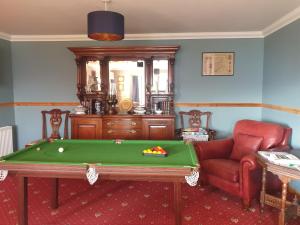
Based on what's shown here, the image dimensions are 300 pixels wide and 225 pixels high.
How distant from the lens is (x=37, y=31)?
4.55 meters

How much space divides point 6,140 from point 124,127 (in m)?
2.29

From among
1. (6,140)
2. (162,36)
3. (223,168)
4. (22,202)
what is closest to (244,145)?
(223,168)

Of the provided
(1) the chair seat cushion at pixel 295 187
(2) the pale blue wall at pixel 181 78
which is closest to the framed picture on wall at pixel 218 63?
(2) the pale blue wall at pixel 181 78

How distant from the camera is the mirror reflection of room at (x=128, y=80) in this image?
471 centimetres

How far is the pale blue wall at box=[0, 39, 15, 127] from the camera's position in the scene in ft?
15.7

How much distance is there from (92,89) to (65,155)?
8.05 feet

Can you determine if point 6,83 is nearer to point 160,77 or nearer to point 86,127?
point 86,127

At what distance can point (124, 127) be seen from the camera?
441 cm

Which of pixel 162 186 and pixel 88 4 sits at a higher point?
pixel 88 4

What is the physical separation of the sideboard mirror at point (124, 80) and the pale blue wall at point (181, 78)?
30 cm

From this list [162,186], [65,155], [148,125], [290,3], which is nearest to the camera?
[65,155]

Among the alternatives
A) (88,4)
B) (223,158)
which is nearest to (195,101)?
(223,158)

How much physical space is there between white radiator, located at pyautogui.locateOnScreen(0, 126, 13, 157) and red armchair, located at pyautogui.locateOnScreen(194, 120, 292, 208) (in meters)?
3.54

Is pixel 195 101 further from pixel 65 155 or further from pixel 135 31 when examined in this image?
pixel 65 155
